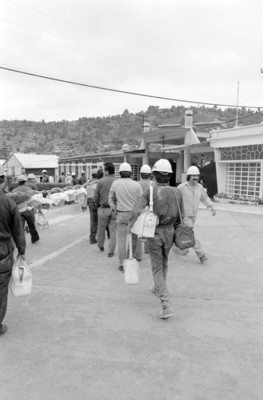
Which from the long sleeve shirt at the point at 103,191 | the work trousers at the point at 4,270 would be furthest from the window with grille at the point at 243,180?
the work trousers at the point at 4,270

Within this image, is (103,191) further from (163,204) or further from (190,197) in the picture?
(163,204)

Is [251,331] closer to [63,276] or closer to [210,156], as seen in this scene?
[63,276]

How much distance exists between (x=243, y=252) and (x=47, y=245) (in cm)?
402

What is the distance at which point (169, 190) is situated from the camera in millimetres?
4098

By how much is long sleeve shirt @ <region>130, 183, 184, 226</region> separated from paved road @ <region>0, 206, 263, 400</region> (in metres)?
1.09

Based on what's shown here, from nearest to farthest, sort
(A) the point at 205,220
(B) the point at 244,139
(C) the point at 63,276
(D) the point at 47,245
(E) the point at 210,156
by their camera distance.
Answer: (C) the point at 63,276 → (D) the point at 47,245 → (A) the point at 205,220 → (B) the point at 244,139 → (E) the point at 210,156

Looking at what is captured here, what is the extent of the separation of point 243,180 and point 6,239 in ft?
43.1

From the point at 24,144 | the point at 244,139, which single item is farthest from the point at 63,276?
the point at 24,144

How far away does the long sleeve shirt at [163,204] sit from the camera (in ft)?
13.2

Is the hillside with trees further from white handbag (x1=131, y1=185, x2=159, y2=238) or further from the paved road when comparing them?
white handbag (x1=131, y1=185, x2=159, y2=238)

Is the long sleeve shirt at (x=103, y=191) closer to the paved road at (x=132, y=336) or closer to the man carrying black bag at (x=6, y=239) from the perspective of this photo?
the paved road at (x=132, y=336)

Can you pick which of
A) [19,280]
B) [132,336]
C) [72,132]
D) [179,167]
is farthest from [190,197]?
[72,132]

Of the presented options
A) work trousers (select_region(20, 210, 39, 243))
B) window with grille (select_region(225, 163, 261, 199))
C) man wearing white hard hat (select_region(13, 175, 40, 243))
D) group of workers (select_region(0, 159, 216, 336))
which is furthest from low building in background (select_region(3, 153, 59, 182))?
group of workers (select_region(0, 159, 216, 336))

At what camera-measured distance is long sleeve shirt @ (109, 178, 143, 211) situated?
19.1ft
